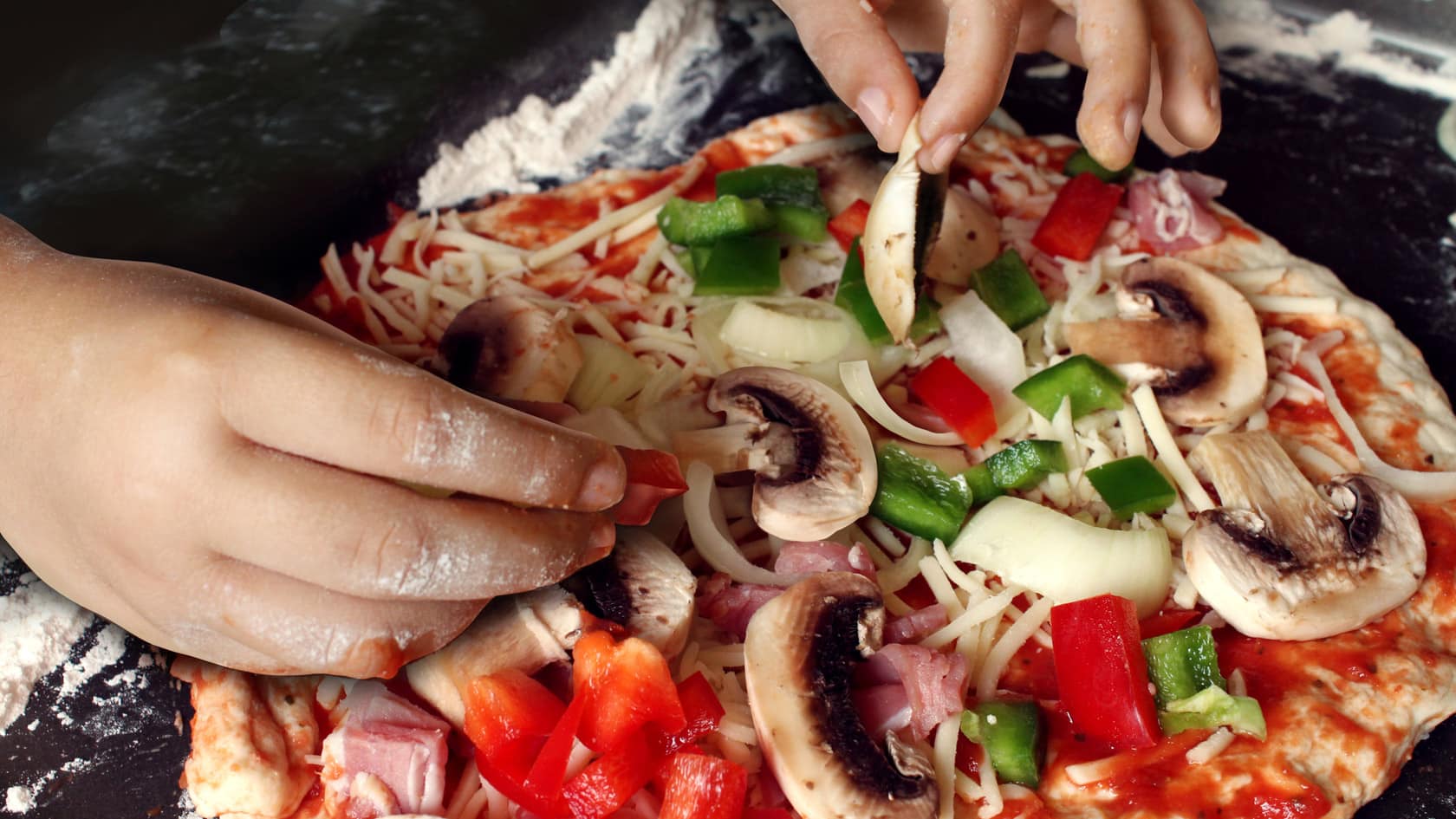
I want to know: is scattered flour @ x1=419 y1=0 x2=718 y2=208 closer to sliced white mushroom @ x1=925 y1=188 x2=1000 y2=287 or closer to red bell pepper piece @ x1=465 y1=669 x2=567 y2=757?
sliced white mushroom @ x1=925 y1=188 x2=1000 y2=287

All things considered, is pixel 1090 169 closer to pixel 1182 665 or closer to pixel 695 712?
pixel 1182 665

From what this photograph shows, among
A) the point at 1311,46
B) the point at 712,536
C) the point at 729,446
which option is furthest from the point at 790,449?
the point at 1311,46

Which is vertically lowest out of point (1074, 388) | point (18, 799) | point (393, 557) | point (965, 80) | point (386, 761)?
point (18, 799)

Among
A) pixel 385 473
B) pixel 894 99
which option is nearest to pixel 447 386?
pixel 385 473

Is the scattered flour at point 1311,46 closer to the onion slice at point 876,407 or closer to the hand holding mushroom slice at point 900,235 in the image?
the hand holding mushroom slice at point 900,235

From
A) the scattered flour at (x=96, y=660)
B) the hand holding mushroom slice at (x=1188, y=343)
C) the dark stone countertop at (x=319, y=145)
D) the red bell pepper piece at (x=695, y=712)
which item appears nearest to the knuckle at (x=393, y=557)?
the red bell pepper piece at (x=695, y=712)
